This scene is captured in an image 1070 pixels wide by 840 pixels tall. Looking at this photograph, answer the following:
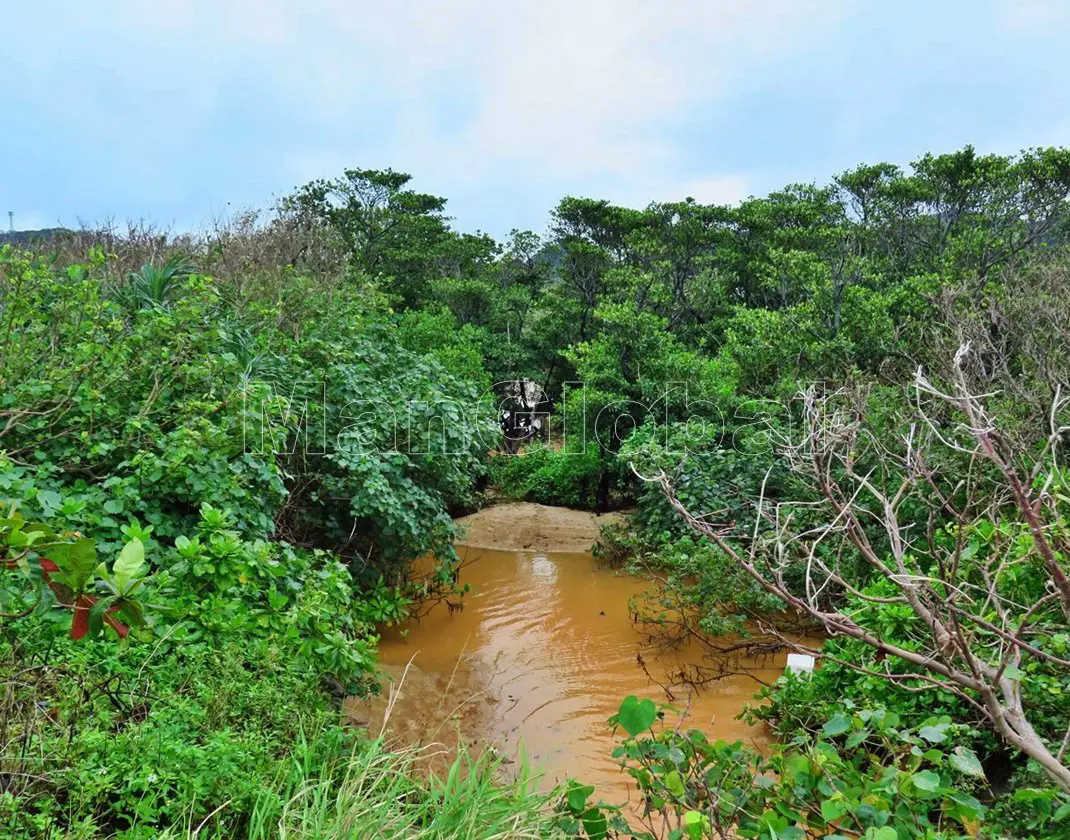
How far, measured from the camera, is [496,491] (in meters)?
13.1

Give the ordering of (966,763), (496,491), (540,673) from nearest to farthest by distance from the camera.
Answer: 1. (966,763)
2. (540,673)
3. (496,491)

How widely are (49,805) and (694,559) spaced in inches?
223

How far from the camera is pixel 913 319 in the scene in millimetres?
9398

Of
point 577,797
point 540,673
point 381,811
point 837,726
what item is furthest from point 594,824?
point 540,673

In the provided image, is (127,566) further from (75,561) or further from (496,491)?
(496,491)

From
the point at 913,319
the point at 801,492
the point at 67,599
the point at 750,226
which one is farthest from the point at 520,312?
the point at 67,599

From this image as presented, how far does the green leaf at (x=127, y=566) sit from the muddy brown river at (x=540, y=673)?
2236 mm

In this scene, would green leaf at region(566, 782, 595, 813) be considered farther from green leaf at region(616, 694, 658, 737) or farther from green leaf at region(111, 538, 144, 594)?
green leaf at region(111, 538, 144, 594)

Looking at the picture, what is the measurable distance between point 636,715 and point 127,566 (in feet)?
5.01

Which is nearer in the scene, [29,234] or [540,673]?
[540,673]

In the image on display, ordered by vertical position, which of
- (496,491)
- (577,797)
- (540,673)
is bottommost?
(540,673)

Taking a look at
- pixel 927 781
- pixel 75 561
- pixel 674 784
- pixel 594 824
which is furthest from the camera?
pixel 594 824

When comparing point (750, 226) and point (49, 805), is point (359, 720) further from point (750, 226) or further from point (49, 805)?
point (750, 226)

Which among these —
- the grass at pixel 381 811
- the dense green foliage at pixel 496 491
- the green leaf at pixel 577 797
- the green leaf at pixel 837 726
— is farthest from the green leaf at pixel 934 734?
the grass at pixel 381 811
